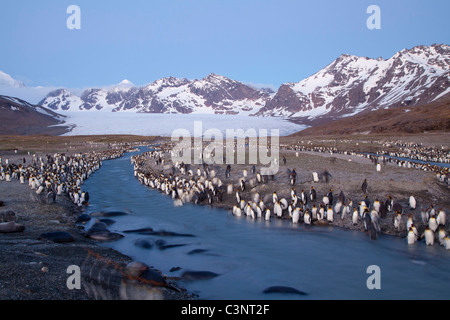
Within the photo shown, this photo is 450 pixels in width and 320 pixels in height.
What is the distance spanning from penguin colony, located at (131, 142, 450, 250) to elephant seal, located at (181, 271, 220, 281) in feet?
16.0

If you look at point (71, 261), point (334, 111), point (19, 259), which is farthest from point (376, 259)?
point (334, 111)

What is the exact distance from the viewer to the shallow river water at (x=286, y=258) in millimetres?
7500

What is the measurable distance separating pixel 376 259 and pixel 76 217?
9.99m

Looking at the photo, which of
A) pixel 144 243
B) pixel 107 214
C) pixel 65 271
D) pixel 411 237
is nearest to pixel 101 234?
pixel 144 243

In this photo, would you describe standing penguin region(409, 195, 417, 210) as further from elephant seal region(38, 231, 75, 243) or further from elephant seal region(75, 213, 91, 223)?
elephant seal region(75, 213, 91, 223)

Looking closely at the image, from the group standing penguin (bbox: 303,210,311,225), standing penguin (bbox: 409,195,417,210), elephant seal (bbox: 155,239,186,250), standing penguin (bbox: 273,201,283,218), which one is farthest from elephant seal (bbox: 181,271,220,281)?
standing penguin (bbox: 409,195,417,210)

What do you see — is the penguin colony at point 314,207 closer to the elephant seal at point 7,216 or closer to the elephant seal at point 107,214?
the elephant seal at point 107,214

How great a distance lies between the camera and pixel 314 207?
1223 cm

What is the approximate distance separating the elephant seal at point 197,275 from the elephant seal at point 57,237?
3552mm

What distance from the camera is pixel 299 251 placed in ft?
31.9

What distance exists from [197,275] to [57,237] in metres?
4.07

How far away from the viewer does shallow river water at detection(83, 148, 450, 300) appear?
750 cm

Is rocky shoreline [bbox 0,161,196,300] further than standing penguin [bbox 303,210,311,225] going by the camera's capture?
No
